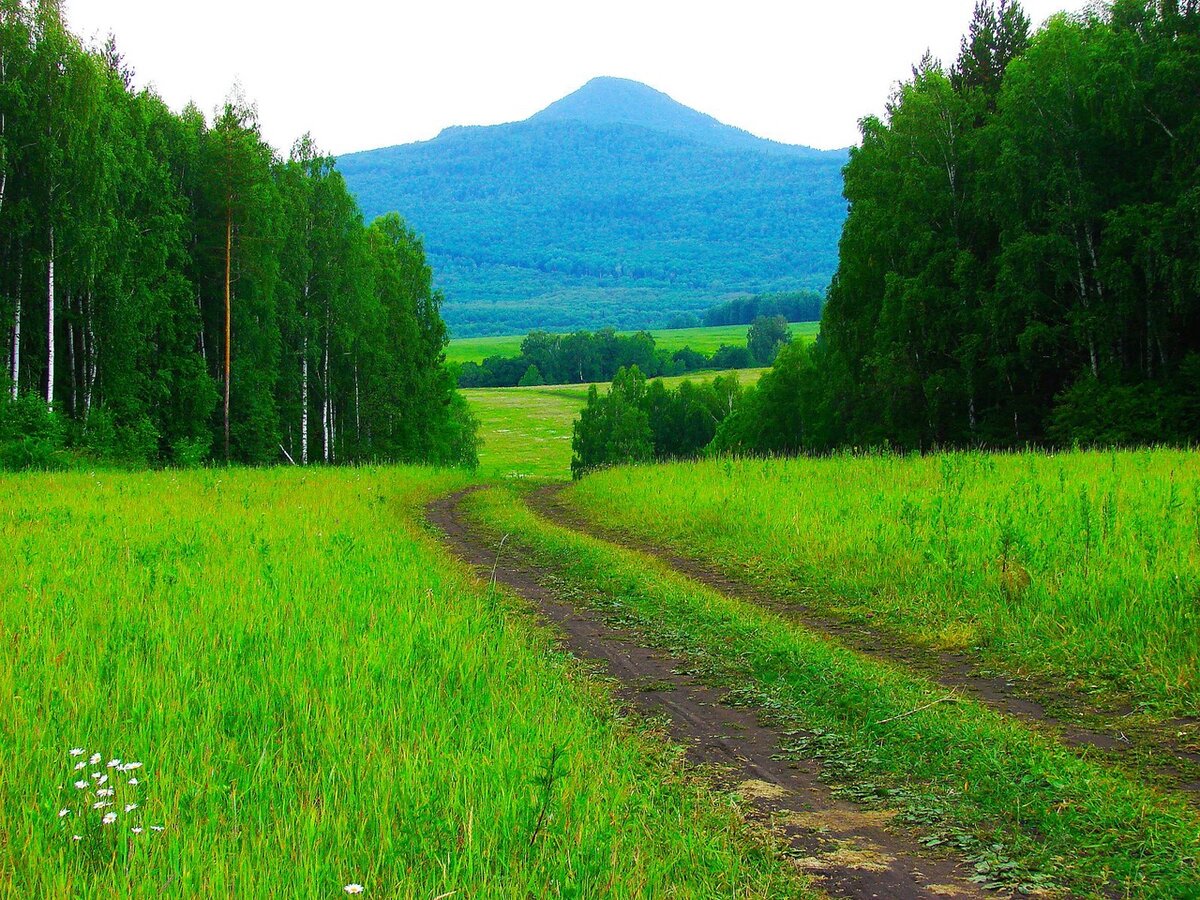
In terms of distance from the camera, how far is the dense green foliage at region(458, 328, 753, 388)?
16338 cm

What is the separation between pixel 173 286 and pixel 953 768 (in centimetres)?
3606

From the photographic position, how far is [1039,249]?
31609 millimetres

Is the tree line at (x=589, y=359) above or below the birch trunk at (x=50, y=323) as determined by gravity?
above

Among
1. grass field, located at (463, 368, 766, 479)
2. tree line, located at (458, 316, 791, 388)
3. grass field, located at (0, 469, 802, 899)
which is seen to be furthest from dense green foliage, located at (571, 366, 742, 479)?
tree line, located at (458, 316, 791, 388)

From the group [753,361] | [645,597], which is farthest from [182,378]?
[753,361]

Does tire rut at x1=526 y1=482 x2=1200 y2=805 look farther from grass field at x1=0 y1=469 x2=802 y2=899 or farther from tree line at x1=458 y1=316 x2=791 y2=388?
tree line at x1=458 y1=316 x2=791 y2=388

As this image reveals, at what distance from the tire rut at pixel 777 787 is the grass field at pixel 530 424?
7035 centimetres

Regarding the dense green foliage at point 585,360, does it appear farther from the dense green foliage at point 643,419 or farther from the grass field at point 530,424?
the dense green foliage at point 643,419

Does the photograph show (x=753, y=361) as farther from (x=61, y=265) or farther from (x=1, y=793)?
(x=1, y=793)

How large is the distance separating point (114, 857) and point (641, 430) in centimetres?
7804

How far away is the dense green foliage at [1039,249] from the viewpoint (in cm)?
2955

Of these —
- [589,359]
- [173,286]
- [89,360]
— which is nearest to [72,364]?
[89,360]

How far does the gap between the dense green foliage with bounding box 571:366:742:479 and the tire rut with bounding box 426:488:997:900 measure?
165 feet

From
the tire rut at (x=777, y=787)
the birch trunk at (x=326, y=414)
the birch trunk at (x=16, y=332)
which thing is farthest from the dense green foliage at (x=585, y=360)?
the tire rut at (x=777, y=787)
